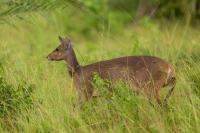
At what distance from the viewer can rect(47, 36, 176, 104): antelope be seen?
755 cm

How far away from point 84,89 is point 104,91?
74 centimetres

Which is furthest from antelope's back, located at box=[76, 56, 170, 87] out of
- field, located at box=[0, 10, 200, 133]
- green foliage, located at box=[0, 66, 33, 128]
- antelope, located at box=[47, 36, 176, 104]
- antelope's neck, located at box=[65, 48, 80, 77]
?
green foliage, located at box=[0, 66, 33, 128]

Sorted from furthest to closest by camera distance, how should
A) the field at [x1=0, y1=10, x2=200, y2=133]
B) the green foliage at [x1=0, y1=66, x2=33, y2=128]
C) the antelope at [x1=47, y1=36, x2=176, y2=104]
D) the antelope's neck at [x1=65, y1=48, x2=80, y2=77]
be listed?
the antelope's neck at [x1=65, y1=48, x2=80, y2=77] < the antelope at [x1=47, y1=36, x2=176, y2=104] < the green foliage at [x1=0, y1=66, x2=33, y2=128] < the field at [x1=0, y1=10, x2=200, y2=133]

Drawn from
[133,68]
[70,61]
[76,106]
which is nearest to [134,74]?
[133,68]

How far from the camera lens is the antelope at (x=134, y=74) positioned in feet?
24.8

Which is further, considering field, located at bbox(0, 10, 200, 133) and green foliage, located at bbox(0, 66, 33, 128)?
green foliage, located at bbox(0, 66, 33, 128)

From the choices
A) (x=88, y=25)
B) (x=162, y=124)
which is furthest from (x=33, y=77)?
(x=88, y=25)

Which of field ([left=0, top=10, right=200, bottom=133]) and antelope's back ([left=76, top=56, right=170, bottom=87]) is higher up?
antelope's back ([left=76, top=56, right=170, bottom=87])

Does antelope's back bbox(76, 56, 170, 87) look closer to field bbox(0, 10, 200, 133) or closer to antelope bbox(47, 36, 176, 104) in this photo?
antelope bbox(47, 36, 176, 104)

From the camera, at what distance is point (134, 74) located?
7785 millimetres

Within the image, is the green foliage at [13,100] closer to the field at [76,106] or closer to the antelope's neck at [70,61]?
the field at [76,106]

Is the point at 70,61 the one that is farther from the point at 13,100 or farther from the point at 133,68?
the point at 13,100

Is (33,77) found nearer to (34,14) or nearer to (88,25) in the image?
(34,14)

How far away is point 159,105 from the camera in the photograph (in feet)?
23.4
